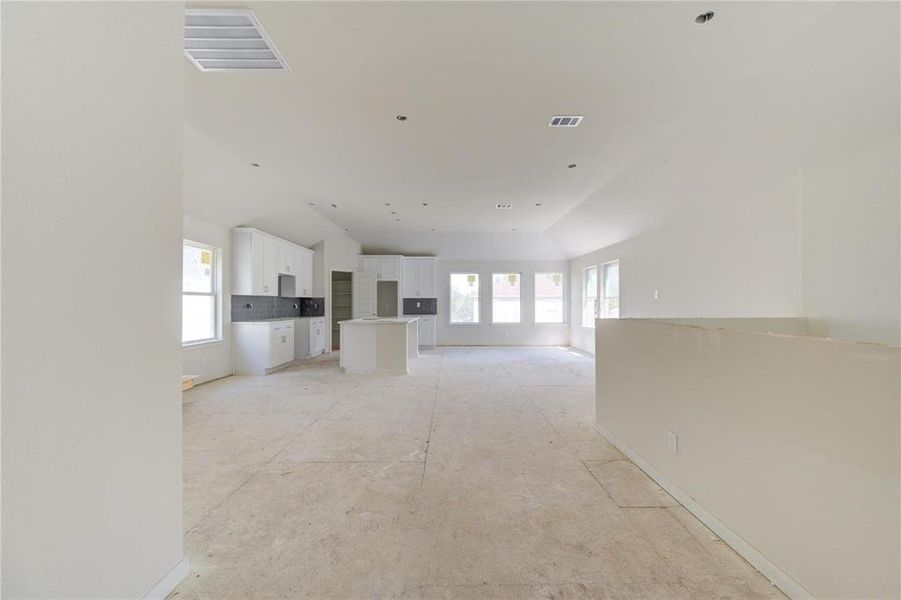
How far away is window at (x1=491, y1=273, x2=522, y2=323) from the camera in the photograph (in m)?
9.98

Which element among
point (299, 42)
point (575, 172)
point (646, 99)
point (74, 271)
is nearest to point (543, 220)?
point (575, 172)

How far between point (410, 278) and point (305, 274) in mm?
2778

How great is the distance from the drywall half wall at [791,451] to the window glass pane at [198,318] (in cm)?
612

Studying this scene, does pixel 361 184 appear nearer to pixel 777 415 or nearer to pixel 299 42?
pixel 299 42

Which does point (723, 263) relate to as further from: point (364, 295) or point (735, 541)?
point (364, 295)

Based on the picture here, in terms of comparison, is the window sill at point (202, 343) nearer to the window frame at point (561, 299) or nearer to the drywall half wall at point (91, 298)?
the drywall half wall at point (91, 298)

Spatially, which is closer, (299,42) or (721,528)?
(721,528)

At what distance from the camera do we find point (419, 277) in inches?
379

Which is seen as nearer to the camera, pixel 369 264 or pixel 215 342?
pixel 215 342

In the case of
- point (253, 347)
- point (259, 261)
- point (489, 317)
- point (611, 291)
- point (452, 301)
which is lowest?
point (253, 347)

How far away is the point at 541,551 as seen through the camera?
178 cm

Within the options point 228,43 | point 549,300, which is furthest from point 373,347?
point 549,300

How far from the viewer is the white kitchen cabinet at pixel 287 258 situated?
22.4 ft

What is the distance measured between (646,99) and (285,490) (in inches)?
160
